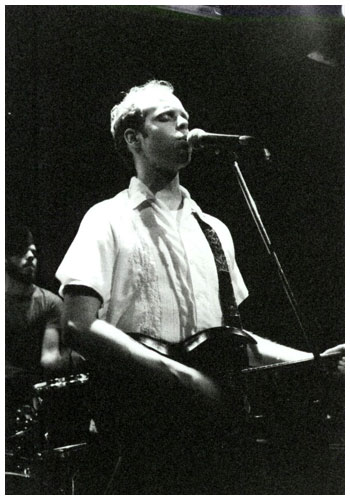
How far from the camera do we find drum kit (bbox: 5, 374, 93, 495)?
1700mm

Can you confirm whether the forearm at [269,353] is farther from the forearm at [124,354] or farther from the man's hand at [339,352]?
the forearm at [124,354]

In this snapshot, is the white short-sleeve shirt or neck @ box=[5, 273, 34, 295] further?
neck @ box=[5, 273, 34, 295]

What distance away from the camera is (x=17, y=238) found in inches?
73.3

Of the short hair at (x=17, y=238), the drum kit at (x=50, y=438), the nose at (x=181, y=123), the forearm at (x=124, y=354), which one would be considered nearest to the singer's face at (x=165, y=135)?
the nose at (x=181, y=123)

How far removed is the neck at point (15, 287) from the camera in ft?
5.98

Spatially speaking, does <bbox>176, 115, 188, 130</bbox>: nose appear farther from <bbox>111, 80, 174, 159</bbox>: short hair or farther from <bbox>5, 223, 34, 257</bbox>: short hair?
<bbox>5, 223, 34, 257</bbox>: short hair

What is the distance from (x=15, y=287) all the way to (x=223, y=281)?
0.60m

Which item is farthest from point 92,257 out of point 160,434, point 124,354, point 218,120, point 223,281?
point 218,120

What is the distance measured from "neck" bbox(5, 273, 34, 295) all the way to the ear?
0.50m

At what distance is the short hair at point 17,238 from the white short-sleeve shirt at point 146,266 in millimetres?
201

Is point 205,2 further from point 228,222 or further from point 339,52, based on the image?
point 228,222

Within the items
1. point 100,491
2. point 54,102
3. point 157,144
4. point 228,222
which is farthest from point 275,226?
point 100,491

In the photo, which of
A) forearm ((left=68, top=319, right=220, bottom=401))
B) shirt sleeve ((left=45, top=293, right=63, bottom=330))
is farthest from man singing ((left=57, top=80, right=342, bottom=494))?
shirt sleeve ((left=45, top=293, right=63, bottom=330))

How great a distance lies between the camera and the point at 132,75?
1.97m
